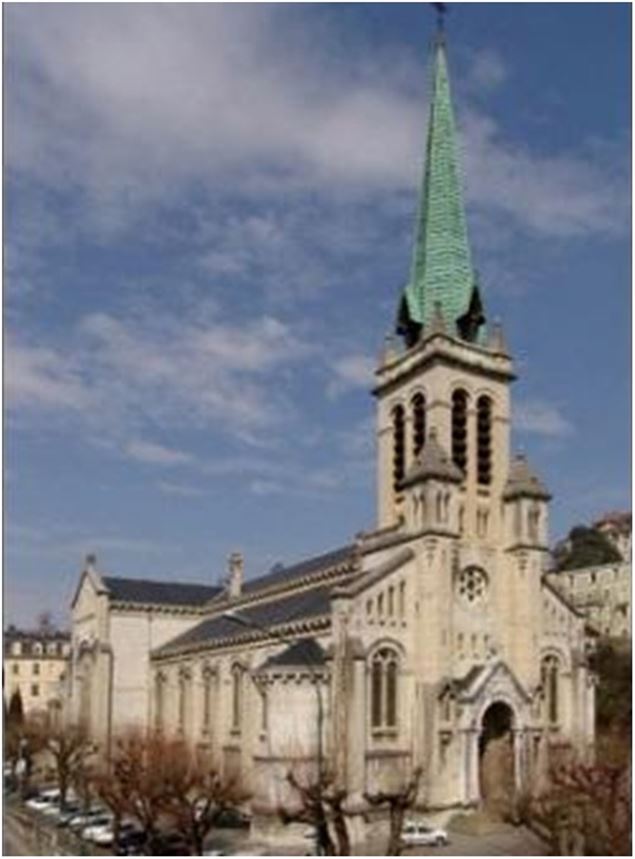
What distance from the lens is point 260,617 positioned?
52688 millimetres

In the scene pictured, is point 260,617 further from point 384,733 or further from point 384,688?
point 384,733

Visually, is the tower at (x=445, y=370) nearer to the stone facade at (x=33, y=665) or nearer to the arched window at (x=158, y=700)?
the arched window at (x=158, y=700)

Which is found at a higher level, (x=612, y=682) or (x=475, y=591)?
(x=475, y=591)

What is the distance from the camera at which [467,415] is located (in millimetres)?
47031

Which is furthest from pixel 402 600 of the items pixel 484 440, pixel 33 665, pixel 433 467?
pixel 33 665

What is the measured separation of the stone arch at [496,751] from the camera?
134ft

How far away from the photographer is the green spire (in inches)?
1932

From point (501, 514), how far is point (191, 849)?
65.0ft

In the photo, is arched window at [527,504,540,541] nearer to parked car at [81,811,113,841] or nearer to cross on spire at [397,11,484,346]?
cross on spire at [397,11,484,346]

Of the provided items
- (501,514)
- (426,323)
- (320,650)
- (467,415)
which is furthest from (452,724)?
(426,323)

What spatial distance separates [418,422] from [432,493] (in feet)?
20.3

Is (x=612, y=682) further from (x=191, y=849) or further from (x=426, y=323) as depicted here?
(x=191, y=849)

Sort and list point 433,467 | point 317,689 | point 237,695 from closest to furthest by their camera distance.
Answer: point 317,689 → point 433,467 → point 237,695

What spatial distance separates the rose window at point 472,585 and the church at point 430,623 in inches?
2.7
